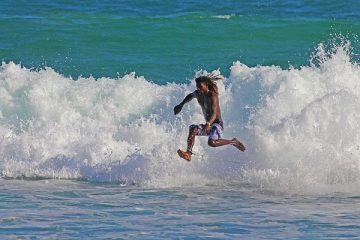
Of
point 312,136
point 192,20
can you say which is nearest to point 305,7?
point 192,20

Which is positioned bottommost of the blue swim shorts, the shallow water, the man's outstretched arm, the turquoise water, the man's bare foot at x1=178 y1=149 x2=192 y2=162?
the shallow water

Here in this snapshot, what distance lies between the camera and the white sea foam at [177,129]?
14469mm

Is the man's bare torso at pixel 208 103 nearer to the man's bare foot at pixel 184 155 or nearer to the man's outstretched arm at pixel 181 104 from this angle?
the man's outstretched arm at pixel 181 104

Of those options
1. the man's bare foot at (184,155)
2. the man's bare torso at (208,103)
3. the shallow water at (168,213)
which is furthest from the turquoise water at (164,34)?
the man's bare foot at (184,155)

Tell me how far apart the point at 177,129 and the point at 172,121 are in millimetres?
659

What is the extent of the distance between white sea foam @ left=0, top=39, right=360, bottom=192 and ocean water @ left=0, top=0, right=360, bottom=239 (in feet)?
0.09

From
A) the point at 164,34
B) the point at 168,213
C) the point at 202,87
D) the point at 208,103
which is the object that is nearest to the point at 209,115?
the point at 208,103

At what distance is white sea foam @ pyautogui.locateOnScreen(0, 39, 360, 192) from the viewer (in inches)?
570

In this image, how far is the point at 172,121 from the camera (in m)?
17.5

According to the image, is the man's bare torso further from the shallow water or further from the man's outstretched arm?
the shallow water

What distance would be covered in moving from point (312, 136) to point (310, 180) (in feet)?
2.79

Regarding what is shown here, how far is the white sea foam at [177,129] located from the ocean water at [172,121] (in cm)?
3

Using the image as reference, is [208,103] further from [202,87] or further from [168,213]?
[168,213]

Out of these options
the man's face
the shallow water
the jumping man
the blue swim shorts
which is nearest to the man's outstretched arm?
the jumping man
